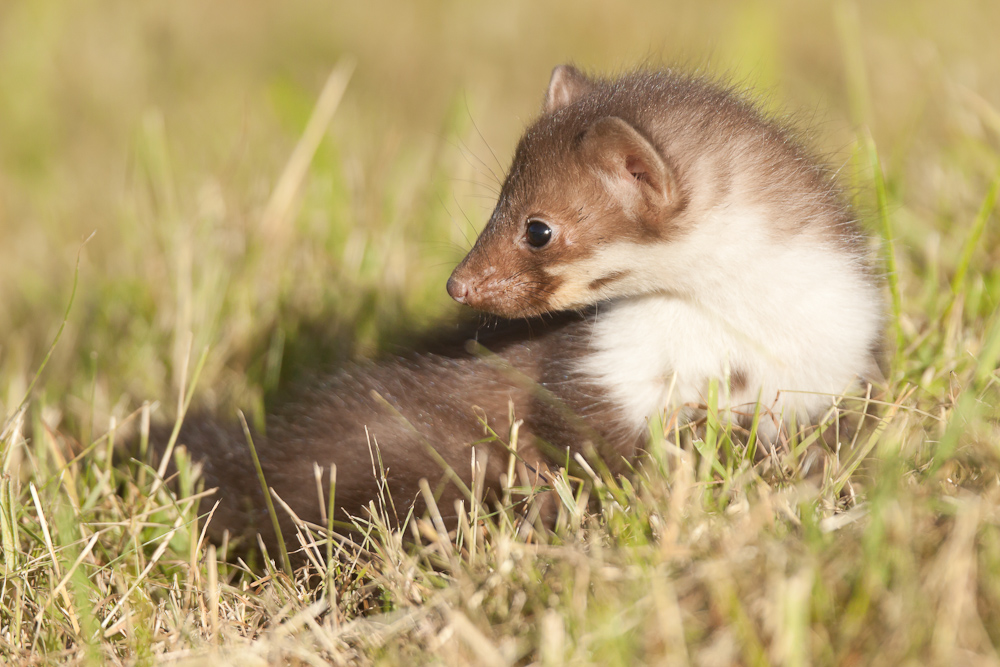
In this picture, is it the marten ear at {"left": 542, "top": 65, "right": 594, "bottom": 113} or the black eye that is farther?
the marten ear at {"left": 542, "top": 65, "right": 594, "bottom": 113}

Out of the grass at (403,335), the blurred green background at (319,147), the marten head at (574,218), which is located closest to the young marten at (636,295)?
the marten head at (574,218)

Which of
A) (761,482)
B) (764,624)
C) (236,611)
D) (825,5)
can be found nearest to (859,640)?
(764,624)

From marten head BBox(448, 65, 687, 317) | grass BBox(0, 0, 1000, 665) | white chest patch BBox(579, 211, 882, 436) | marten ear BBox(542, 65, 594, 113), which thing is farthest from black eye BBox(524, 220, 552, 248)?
grass BBox(0, 0, 1000, 665)

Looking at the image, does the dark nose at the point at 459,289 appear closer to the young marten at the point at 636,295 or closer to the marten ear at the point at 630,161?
the young marten at the point at 636,295

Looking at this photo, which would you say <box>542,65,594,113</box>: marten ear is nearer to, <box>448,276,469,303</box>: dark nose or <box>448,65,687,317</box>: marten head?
<box>448,65,687,317</box>: marten head

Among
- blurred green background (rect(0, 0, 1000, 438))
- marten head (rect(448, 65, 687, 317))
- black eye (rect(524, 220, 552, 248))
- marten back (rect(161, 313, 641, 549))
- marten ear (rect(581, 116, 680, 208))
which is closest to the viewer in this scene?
marten ear (rect(581, 116, 680, 208))

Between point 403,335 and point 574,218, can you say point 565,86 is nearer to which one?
point 574,218

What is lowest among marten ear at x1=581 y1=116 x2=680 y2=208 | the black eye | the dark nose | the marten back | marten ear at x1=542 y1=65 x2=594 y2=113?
the marten back

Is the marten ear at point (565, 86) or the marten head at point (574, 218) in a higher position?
the marten ear at point (565, 86)

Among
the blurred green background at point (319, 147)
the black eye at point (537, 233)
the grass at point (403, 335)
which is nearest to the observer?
the grass at point (403, 335)
